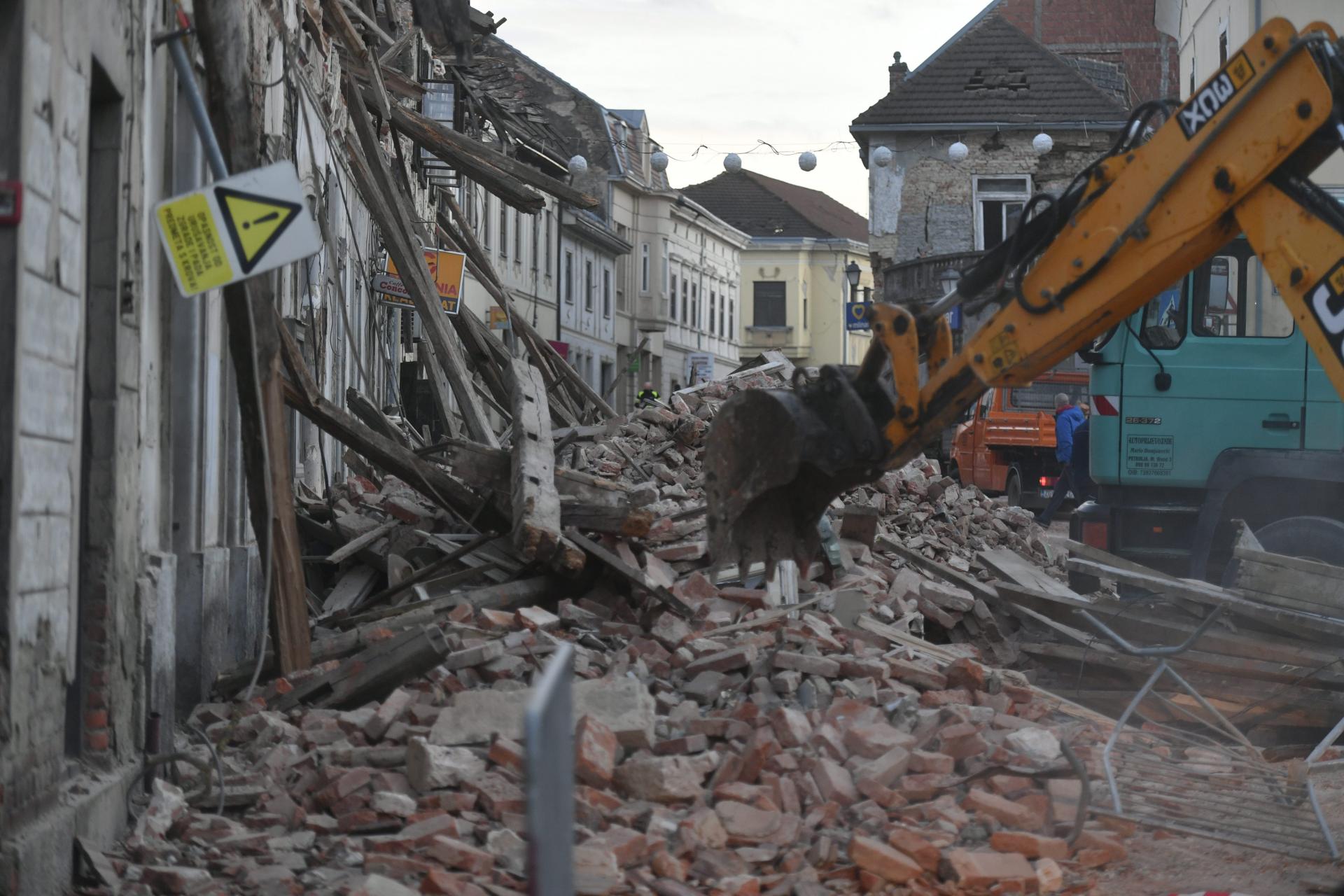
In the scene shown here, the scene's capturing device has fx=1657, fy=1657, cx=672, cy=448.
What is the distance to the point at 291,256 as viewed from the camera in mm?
5980

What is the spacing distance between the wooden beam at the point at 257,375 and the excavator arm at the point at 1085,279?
2.02 m

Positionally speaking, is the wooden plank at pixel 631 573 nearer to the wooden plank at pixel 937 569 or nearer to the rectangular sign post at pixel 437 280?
the wooden plank at pixel 937 569

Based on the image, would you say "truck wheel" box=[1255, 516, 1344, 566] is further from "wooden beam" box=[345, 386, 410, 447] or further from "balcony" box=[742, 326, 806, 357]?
"balcony" box=[742, 326, 806, 357]

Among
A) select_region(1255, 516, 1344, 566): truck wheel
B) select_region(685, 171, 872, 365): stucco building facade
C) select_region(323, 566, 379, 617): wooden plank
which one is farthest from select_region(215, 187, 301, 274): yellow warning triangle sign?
select_region(685, 171, 872, 365): stucco building facade

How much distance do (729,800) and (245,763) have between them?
2.14m

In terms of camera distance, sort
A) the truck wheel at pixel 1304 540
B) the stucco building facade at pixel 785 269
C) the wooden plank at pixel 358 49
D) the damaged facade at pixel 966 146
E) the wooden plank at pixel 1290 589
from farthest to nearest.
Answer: the stucco building facade at pixel 785 269 < the damaged facade at pixel 966 146 < the wooden plank at pixel 358 49 < the truck wheel at pixel 1304 540 < the wooden plank at pixel 1290 589

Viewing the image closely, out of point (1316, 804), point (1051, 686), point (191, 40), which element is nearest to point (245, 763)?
point (191, 40)

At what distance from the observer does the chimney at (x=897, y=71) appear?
43.4 m

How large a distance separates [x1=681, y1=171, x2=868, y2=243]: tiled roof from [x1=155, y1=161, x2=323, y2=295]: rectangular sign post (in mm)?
82813

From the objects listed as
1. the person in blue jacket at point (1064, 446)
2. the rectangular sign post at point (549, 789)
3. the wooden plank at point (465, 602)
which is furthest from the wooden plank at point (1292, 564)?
the person in blue jacket at point (1064, 446)

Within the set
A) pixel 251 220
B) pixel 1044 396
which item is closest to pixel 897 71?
pixel 1044 396

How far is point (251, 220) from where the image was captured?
5.97 metres

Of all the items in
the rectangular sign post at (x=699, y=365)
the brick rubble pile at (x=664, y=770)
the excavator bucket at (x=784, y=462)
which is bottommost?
the brick rubble pile at (x=664, y=770)

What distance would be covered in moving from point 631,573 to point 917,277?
102ft
